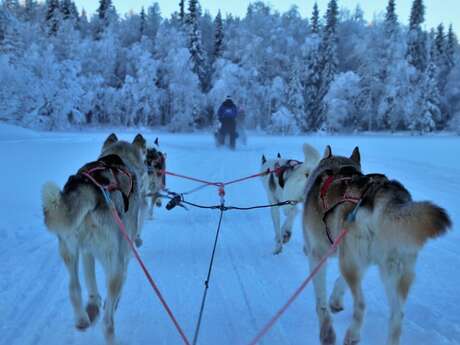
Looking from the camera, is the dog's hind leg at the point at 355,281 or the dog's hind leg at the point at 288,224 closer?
the dog's hind leg at the point at 355,281

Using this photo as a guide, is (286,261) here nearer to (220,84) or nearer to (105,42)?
(220,84)

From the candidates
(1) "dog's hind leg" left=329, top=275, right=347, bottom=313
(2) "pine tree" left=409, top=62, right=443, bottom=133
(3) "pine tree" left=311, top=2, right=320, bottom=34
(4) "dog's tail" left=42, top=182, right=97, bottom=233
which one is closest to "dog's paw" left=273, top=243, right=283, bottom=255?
(1) "dog's hind leg" left=329, top=275, right=347, bottom=313

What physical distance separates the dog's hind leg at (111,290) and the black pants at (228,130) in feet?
55.5

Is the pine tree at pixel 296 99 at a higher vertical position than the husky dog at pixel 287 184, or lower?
higher

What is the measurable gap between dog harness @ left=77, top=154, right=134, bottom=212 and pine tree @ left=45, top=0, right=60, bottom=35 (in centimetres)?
4834

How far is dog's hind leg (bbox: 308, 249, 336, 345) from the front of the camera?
2.78 m

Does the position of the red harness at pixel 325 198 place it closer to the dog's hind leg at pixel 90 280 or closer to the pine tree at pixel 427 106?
the dog's hind leg at pixel 90 280

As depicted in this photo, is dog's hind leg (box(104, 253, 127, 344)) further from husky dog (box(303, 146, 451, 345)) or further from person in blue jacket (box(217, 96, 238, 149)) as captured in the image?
person in blue jacket (box(217, 96, 238, 149))

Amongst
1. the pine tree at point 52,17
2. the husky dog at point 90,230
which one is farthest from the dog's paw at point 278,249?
the pine tree at point 52,17

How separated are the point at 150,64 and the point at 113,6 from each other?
16.8m

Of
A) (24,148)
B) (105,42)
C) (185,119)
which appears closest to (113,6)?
(105,42)

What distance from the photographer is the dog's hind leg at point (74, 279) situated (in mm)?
2732

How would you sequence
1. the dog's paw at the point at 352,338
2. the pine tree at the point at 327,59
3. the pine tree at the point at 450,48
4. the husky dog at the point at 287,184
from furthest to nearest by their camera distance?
the pine tree at the point at 450,48 < the pine tree at the point at 327,59 < the husky dog at the point at 287,184 < the dog's paw at the point at 352,338

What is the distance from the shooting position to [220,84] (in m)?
41.4
